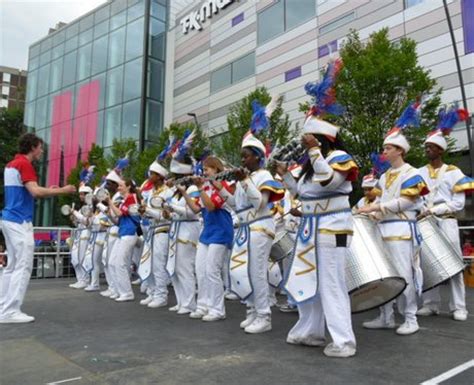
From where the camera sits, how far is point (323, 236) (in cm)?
384

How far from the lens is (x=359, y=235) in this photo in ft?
13.6

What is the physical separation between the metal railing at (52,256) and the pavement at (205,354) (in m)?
6.44

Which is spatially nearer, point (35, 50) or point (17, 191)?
point (17, 191)

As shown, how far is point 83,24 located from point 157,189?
31855 millimetres

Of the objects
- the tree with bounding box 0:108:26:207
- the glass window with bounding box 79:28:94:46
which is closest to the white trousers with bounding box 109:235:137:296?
the glass window with bounding box 79:28:94:46

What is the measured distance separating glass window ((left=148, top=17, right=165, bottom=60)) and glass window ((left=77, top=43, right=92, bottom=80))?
5739 millimetres

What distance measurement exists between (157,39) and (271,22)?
944 cm

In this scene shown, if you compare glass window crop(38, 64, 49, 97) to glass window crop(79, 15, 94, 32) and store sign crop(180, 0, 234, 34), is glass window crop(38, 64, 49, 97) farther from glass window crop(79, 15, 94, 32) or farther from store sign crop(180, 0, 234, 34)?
store sign crop(180, 0, 234, 34)

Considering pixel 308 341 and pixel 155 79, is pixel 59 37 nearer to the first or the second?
pixel 155 79

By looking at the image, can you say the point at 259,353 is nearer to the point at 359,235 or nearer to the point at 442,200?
the point at 359,235

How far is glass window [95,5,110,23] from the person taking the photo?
32688 millimetres

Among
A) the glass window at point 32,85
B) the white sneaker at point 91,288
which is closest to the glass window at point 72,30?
the glass window at point 32,85

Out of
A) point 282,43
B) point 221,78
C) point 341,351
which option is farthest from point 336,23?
point 341,351

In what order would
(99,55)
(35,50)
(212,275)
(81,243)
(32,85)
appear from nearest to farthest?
(212,275), (81,243), (99,55), (32,85), (35,50)
